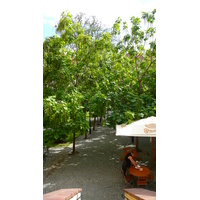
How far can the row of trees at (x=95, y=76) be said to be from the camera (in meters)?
6.87

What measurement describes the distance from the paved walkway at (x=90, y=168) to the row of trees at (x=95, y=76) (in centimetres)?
109

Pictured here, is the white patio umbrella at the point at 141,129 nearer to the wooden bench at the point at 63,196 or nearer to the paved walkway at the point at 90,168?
the paved walkway at the point at 90,168

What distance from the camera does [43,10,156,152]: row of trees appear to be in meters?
6.87

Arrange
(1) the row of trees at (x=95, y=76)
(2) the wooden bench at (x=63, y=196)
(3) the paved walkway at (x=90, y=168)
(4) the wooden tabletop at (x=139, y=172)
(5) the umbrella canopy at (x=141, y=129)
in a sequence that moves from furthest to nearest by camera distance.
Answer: (1) the row of trees at (x=95, y=76)
(3) the paved walkway at (x=90, y=168)
(5) the umbrella canopy at (x=141, y=129)
(4) the wooden tabletop at (x=139, y=172)
(2) the wooden bench at (x=63, y=196)

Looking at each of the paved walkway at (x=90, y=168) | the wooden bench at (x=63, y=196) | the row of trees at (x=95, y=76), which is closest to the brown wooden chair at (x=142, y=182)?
the paved walkway at (x=90, y=168)

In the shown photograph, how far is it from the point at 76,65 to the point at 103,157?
13.9 ft


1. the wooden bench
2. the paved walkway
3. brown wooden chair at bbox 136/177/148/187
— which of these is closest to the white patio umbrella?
brown wooden chair at bbox 136/177/148/187

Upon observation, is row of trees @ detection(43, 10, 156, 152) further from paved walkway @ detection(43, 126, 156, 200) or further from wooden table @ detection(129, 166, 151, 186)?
wooden table @ detection(129, 166, 151, 186)

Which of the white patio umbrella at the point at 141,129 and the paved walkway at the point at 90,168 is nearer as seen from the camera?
the white patio umbrella at the point at 141,129

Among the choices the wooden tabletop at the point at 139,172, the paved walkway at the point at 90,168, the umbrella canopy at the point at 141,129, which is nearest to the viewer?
the wooden tabletop at the point at 139,172

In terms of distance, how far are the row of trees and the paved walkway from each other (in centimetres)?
109
